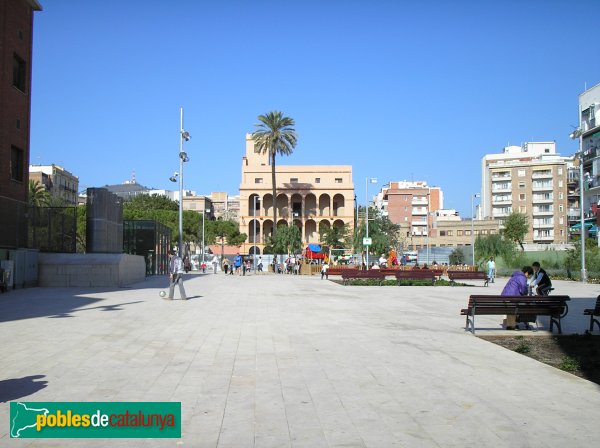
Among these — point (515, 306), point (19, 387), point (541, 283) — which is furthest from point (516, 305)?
point (19, 387)

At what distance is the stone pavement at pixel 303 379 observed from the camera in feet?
19.3

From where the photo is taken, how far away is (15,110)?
28.5 m

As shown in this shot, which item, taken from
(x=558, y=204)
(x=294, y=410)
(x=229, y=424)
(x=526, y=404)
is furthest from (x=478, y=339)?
(x=558, y=204)

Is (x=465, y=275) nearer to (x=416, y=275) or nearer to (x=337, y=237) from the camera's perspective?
(x=416, y=275)

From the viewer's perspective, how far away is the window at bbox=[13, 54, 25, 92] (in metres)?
29.1

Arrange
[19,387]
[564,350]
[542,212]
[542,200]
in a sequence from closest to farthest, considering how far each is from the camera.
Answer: [19,387], [564,350], [542,212], [542,200]

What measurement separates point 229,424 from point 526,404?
3300 mm

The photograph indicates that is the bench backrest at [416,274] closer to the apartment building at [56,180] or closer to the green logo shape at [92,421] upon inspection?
the green logo shape at [92,421]

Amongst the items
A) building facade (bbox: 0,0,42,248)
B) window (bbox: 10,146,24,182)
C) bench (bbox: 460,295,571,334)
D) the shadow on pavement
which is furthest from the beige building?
the shadow on pavement

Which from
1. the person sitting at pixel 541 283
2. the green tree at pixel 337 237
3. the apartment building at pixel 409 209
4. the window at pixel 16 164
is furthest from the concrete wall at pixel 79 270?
the apartment building at pixel 409 209

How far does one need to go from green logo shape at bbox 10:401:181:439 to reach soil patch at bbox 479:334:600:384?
575 centimetres

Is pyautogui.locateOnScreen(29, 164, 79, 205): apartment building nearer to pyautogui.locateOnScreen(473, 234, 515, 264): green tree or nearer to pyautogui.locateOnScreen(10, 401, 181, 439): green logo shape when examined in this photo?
pyautogui.locateOnScreen(473, 234, 515, 264): green tree

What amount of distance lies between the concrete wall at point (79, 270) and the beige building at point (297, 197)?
68.3 m

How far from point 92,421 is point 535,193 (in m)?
108
